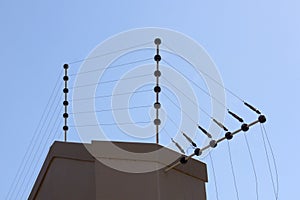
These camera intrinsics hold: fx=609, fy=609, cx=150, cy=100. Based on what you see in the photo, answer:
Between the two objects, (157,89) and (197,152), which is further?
(157,89)

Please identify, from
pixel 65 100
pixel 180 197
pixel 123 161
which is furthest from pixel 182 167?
pixel 65 100

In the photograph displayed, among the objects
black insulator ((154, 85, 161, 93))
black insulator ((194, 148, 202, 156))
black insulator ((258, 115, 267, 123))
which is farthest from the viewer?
black insulator ((154, 85, 161, 93))

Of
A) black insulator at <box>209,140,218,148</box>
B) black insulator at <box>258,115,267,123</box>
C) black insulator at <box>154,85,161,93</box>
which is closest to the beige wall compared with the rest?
black insulator at <box>209,140,218,148</box>

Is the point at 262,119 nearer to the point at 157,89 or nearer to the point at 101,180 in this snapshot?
the point at 157,89

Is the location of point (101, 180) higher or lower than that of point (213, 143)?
lower

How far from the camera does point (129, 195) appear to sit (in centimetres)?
721

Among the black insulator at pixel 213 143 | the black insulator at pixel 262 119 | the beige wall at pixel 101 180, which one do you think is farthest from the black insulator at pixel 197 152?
the black insulator at pixel 262 119

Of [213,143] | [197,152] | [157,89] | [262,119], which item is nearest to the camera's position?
[262,119]

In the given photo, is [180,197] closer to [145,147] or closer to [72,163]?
[145,147]

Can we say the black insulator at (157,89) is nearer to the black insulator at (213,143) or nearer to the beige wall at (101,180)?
the beige wall at (101,180)

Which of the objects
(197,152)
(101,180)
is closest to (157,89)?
(197,152)

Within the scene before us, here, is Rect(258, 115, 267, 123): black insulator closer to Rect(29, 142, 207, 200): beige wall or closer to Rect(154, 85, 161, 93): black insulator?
Rect(29, 142, 207, 200): beige wall

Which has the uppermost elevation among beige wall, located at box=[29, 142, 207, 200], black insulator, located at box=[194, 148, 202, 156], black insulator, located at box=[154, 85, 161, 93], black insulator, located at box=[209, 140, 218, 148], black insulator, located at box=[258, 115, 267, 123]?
black insulator, located at box=[154, 85, 161, 93]

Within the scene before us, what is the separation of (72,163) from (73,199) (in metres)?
0.48
